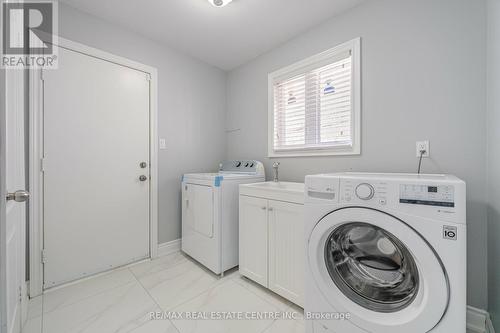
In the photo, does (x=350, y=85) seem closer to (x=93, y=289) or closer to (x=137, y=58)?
(x=137, y=58)

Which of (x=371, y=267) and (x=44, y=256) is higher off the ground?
(x=371, y=267)

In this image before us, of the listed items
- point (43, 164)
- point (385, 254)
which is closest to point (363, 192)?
point (385, 254)

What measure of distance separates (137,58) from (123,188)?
133cm

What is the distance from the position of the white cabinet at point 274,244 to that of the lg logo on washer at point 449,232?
27.5 inches

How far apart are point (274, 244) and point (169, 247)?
1378 mm

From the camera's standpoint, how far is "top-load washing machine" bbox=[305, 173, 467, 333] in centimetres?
77

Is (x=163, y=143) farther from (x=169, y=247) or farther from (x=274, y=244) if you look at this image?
(x=274, y=244)

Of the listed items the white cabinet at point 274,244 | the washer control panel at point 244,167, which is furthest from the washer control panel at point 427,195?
the washer control panel at point 244,167

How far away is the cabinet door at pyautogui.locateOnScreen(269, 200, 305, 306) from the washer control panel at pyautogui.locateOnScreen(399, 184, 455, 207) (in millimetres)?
606

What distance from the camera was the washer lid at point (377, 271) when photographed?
0.79 meters

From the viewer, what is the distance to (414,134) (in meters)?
1.40

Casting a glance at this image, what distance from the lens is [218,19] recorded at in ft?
6.07

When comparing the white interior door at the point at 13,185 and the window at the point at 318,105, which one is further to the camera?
the window at the point at 318,105

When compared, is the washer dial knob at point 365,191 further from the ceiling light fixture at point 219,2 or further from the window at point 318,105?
the ceiling light fixture at point 219,2
